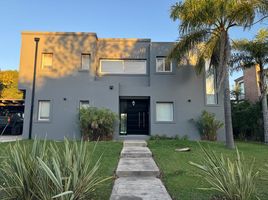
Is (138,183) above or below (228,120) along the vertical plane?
below

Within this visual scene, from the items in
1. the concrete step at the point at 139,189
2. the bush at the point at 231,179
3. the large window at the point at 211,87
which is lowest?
the concrete step at the point at 139,189

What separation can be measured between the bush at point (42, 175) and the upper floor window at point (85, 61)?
12376mm

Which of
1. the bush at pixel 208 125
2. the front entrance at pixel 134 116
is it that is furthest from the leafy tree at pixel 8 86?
the bush at pixel 208 125

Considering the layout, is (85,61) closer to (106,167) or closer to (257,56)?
(106,167)

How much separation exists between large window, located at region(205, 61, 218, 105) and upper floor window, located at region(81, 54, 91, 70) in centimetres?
750

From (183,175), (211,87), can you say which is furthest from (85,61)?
(183,175)

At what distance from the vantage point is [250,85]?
23.0 m

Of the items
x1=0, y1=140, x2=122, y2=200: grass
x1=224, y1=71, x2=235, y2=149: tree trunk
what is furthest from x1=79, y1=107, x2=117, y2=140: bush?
x1=224, y1=71, x2=235, y2=149: tree trunk

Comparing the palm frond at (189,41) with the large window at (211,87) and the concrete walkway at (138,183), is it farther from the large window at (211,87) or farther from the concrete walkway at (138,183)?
the concrete walkway at (138,183)

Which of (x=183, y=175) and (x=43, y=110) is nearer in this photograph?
(x=183, y=175)

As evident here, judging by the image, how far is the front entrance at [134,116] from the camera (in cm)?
1697

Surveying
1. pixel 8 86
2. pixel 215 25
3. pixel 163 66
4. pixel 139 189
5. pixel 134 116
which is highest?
pixel 215 25

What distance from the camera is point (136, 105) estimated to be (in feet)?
56.6

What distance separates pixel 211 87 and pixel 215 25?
17.4 ft
